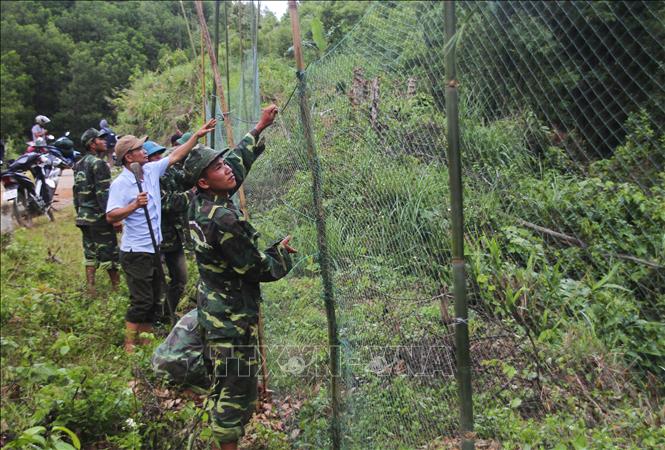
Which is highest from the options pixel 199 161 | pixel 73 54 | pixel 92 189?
pixel 73 54

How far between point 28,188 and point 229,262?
854cm

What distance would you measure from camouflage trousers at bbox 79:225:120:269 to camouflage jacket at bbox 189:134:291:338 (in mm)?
3153

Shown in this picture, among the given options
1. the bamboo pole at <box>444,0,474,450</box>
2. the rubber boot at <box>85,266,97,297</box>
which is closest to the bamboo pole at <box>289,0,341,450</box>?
the bamboo pole at <box>444,0,474,450</box>

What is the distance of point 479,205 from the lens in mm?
2219

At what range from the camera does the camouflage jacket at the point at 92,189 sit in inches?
221

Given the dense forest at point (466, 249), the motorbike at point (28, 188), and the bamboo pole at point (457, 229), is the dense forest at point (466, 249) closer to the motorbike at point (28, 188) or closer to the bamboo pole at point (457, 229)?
the bamboo pole at point (457, 229)

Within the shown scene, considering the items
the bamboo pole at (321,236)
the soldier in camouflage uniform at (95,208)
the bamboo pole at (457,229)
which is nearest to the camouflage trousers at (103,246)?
→ the soldier in camouflage uniform at (95,208)

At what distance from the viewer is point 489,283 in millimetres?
2680

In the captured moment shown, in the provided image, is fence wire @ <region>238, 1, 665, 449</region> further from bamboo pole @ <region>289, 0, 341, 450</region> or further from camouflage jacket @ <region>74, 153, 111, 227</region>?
camouflage jacket @ <region>74, 153, 111, 227</region>

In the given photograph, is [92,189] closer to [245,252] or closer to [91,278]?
[91,278]

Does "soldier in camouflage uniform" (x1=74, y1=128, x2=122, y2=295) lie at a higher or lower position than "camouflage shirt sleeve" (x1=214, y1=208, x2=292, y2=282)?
higher

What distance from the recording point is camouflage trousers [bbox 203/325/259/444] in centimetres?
301

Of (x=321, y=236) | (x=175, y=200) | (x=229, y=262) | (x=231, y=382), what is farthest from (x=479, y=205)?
(x=175, y=200)

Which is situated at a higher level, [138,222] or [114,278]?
[138,222]
